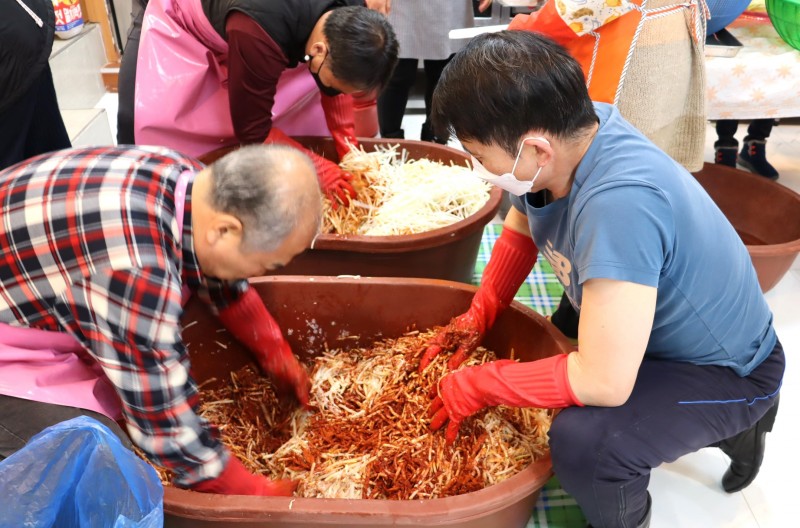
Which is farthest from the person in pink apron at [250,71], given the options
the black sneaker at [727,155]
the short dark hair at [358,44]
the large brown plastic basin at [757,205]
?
the black sneaker at [727,155]

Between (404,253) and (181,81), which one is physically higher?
(181,81)

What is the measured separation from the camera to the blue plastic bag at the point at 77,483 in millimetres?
964

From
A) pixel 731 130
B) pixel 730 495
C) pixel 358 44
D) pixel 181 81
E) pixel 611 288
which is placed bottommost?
pixel 730 495

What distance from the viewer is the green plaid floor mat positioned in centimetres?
151

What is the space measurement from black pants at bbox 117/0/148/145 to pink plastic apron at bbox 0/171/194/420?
1215 millimetres

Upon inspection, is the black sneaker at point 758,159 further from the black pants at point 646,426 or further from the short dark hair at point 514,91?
the short dark hair at point 514,91

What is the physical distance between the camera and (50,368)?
1.15m

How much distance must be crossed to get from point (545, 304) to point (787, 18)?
1416 millimetres

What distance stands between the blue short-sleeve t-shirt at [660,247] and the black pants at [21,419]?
102 cm

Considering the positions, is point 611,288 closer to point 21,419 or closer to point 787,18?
point 21,419

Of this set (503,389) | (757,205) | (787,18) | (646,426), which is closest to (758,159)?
(757,205)

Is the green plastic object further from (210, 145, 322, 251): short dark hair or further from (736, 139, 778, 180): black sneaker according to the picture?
(210, 145, 322, 251): short dark hair

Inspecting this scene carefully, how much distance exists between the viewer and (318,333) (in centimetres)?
170

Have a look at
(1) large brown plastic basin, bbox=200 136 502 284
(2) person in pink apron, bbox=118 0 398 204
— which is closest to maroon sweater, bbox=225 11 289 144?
(2) person in pink apron, bbox=118 0 398 204
